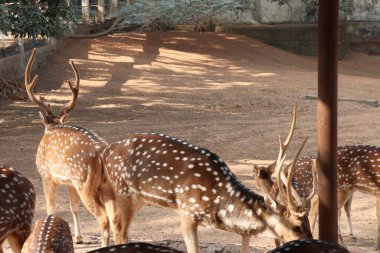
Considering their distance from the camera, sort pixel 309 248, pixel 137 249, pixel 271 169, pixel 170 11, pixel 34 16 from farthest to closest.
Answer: pixel 170 11
pixel 34 16
pixel 271 169
pixel 309 248
pixel 137 249

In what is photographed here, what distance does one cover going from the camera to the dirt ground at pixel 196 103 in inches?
357

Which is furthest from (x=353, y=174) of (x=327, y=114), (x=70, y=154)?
(x=70, y=154)

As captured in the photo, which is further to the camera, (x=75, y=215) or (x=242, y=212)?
(x=75, y=215)

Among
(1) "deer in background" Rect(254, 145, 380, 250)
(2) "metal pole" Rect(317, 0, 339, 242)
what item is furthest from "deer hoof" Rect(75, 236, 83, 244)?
(2) "metal pole" Rect(317, 0, 339, 242)

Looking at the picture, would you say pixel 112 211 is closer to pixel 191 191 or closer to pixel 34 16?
pixel 191 191

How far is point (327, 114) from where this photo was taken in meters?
5.49

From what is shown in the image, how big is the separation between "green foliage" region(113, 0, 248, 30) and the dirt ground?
29.9 inches

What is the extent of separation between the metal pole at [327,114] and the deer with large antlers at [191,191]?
20 cm

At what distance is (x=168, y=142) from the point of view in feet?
21.9

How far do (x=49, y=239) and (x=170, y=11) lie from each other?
20.6m

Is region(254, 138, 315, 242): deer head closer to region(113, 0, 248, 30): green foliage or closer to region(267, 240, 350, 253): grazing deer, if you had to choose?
region(267, 240, 350, 253): grazing deer

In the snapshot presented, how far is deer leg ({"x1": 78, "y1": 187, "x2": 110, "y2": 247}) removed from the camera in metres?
7.07

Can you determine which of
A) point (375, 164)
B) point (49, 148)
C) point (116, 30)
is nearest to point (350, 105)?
point (375, 164)

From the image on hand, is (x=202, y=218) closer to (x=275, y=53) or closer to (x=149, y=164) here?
(x=149, y=164)
